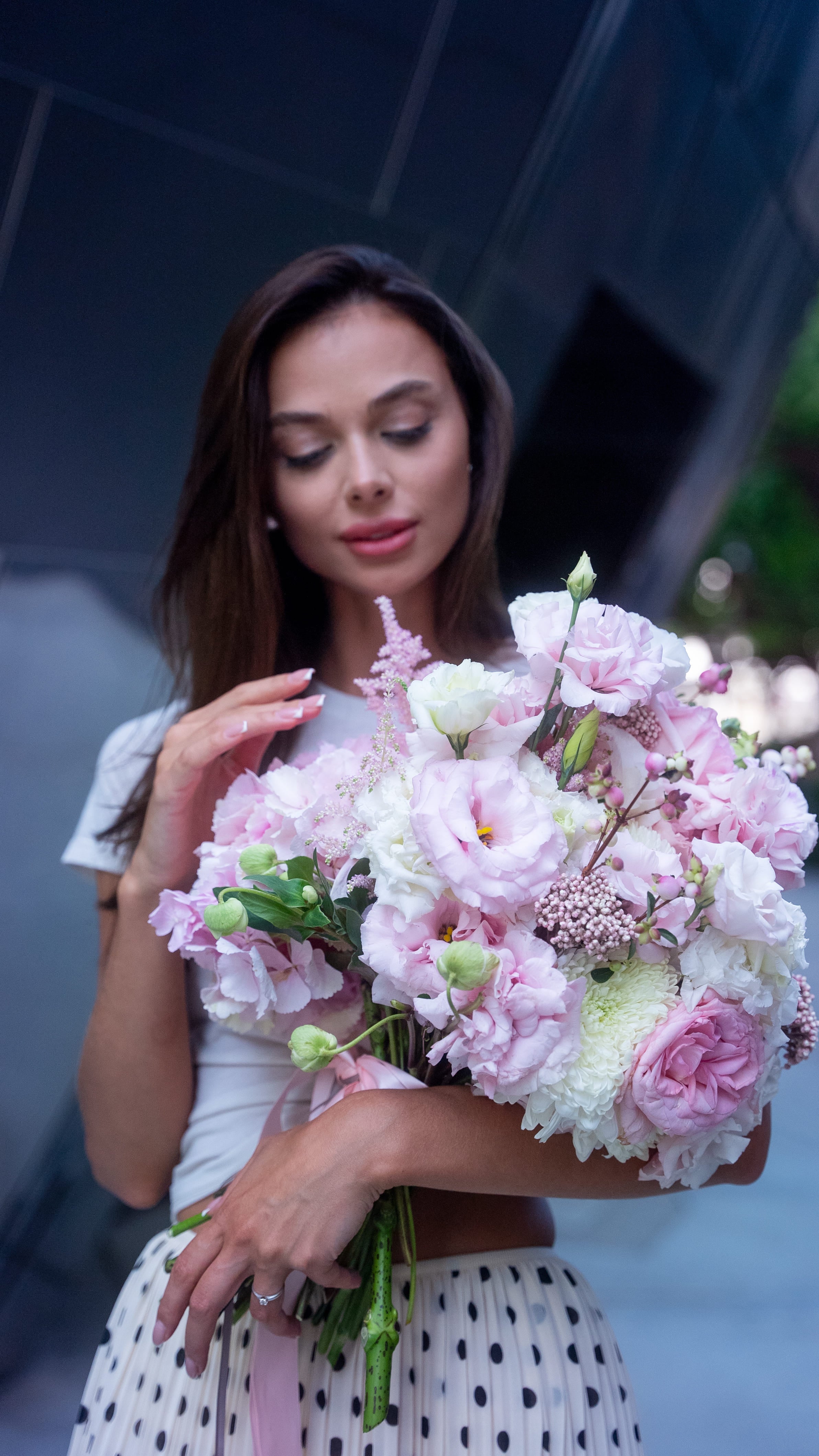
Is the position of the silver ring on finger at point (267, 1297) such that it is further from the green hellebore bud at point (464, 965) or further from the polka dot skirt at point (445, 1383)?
the green hellebore bud at point (464, 965)

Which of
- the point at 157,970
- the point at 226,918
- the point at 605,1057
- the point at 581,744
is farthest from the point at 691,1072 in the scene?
the point at 157,970

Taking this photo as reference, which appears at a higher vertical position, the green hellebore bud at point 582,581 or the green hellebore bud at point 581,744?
the green hellebore bud at point 582,581

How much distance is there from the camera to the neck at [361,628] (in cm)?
165

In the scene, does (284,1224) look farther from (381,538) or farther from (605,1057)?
(381,538)

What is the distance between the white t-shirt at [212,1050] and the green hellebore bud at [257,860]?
0.31 metres

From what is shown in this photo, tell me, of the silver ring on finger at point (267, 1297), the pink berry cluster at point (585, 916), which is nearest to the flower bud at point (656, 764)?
the pink berry cluster at point (585, 916)

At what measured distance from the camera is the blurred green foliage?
815cm

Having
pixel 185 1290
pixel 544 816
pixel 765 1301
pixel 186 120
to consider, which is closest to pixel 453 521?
pixel 544 816

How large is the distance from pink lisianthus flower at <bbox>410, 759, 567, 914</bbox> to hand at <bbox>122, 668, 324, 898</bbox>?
1.06 ft

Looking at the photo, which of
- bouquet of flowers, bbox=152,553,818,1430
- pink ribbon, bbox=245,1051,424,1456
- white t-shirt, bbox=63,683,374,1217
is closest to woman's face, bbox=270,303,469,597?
white t-shirt, bbox=63,683,374,1217

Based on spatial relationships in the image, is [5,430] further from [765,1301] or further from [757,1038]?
[765,1301]

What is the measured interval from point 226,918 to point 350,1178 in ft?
0.99

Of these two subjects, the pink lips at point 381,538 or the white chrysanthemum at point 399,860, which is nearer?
the white chrysanthemum at point 399,860

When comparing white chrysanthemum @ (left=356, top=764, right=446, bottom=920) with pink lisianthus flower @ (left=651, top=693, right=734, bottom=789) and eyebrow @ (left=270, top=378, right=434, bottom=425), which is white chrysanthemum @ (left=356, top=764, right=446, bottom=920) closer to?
pink lisianthus flower @ (left=651, top=693, right=734, bottom=789)
